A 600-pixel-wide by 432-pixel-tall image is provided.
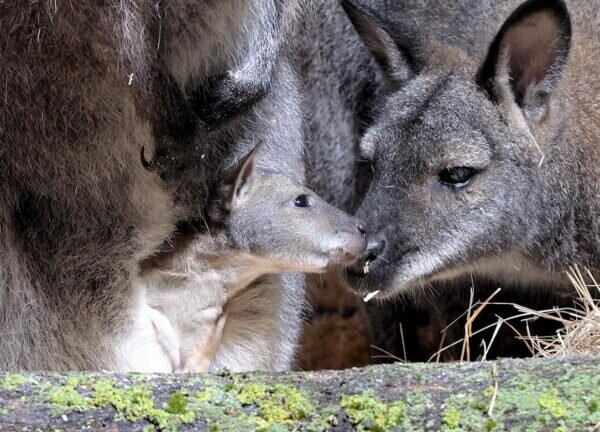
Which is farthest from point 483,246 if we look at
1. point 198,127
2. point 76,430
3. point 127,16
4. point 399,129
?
point 76,430

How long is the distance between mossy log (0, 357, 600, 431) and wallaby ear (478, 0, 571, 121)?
1.70 meters

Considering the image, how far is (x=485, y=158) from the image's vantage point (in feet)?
13.8

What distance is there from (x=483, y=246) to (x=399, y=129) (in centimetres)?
57

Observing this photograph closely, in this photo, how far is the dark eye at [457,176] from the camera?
420 centimetres

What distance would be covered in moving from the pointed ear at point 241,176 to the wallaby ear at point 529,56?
3.32ft

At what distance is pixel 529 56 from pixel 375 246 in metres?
0.95

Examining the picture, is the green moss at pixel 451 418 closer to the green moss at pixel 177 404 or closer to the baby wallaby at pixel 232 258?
the green moss at pixel 177 404

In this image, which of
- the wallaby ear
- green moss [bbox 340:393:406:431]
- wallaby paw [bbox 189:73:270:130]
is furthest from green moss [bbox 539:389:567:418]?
the wallaby ear

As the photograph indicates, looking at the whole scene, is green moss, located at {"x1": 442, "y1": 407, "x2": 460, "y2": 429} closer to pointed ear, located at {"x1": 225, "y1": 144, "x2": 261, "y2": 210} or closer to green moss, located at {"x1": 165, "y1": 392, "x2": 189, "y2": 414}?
green moss, located at {"x1": 165, "y1": 392, "x2": 189, "y2": 414}

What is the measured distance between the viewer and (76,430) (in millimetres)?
2502

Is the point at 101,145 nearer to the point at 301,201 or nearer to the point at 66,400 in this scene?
the point at 301,201

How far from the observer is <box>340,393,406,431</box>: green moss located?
2562 mm

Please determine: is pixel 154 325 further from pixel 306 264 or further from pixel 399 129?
pixel 399 129

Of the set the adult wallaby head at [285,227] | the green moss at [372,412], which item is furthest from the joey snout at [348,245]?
the green moss at [372,412]
